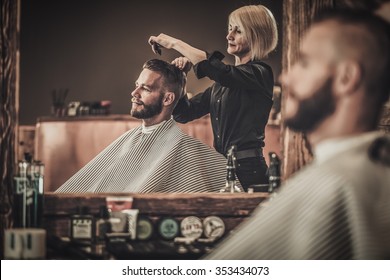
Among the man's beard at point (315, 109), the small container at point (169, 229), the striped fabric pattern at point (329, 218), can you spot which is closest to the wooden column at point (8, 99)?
the small container at point (169, 229)

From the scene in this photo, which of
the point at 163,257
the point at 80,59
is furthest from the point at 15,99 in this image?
the point at 163,257

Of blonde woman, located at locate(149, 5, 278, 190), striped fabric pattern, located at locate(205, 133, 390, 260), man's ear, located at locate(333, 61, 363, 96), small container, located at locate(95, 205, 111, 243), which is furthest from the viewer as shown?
blonde woman, located at locate(149, 5, 278, 190)

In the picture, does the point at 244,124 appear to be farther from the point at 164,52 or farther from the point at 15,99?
the point at 15,99

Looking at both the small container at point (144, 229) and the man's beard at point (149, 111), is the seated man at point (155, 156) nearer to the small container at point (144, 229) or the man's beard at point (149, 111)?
the man's beard at point (149, 111)

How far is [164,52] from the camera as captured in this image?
3.66 m

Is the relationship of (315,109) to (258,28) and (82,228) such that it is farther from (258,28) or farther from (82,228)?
(82,228)

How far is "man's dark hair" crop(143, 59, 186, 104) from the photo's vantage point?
12.0 feet

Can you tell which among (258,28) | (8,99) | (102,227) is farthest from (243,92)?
(8,99)

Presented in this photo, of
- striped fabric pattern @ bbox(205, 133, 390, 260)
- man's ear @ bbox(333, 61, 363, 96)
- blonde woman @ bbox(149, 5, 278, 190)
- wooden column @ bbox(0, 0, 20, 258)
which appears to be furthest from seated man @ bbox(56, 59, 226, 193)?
man's ear @ bbox(333, 61, 363, 96)

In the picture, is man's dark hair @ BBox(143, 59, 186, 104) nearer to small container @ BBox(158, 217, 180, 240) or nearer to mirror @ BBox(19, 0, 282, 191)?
mirror @ BBox(19, 0, 282, 191)

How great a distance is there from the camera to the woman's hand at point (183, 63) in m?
3.64
